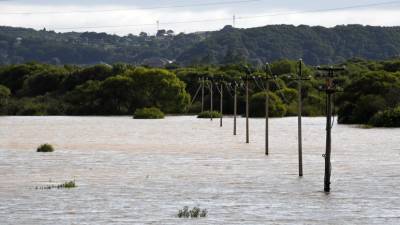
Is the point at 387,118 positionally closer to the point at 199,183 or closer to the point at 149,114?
the point at 149,114

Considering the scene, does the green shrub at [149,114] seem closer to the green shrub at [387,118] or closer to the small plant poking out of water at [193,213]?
the green shrub at [387,118]

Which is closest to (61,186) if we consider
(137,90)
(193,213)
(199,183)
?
(199,183)

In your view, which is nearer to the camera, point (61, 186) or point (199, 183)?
point (61, 186)

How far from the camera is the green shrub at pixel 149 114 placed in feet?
424

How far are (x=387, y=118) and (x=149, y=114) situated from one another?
40.5 metres

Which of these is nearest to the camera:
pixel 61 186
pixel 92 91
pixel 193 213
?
pixel 193 213

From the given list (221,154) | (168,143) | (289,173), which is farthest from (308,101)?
(289,173)

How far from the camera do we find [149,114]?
129375 millimetres

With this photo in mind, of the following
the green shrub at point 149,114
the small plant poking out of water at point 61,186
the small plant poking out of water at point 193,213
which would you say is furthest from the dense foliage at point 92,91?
the small plant poking out of water at point 193,213

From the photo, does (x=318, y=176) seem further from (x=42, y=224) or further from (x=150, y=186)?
(x=42, y=224)

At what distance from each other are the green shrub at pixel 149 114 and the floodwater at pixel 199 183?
62.4 metres

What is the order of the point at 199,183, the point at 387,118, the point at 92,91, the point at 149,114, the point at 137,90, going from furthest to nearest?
1. the point at 92,91
2. the point at 137,90
3. the point at 149,114
4. the point at 387,118
5. the point at 199,183

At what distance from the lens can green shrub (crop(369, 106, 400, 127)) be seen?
3730 inches

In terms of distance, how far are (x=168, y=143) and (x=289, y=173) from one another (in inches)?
1011
